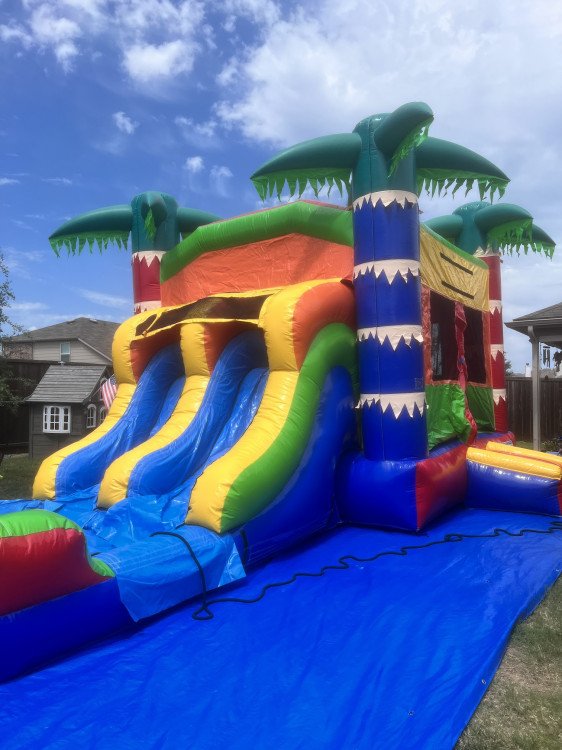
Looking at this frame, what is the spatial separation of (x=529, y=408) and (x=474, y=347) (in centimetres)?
560

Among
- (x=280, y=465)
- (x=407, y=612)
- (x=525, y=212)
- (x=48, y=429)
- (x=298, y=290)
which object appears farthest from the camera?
(x=48, y=429)

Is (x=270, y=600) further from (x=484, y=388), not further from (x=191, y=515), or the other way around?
(x=484, y=388)

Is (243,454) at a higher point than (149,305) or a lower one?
lower

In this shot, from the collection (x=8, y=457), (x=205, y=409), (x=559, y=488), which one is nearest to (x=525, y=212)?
(x=559, y=488)

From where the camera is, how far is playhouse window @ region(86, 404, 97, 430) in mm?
10555

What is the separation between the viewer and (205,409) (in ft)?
14.1

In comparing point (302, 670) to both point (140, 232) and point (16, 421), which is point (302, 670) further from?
point (16, 421)

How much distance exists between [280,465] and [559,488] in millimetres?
2426

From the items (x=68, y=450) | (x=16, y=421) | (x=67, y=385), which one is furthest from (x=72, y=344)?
(x=68, y=450)

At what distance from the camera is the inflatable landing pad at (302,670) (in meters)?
1.88

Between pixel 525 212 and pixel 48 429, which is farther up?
pixel 525 212

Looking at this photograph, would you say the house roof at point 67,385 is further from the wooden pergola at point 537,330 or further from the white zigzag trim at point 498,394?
the wooden pergola at point 537,330

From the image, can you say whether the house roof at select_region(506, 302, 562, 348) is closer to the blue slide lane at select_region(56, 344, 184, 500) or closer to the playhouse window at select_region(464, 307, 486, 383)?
the playhouse window at select_region(464, 307, 486, 383)

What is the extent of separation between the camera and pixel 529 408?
1095 cm
